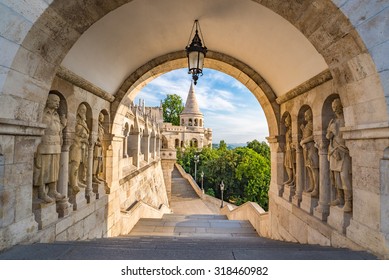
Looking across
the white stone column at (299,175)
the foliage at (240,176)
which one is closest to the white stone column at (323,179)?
the white stone column at (299,175)

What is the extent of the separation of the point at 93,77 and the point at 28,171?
7.57 ft

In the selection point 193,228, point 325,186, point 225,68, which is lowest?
point 193,228

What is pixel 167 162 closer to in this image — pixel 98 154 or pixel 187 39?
pixel 98 154

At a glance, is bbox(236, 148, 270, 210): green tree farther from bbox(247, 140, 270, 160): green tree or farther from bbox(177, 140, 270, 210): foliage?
bbox(247, 140, 270, 160): green tree

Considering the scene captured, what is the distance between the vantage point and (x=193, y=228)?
6.48 meters

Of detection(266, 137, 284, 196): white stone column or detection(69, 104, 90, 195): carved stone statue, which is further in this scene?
detection(266, 137, 284, 196): white stone column

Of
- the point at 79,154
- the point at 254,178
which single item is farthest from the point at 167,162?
the point at 79,154

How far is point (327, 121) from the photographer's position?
11.8 feet

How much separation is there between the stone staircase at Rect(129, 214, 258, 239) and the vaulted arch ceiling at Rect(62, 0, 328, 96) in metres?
3.83

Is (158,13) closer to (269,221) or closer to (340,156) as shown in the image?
(340,156)

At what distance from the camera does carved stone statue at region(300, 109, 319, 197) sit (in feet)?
12.7

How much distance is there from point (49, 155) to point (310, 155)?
13.4 feet

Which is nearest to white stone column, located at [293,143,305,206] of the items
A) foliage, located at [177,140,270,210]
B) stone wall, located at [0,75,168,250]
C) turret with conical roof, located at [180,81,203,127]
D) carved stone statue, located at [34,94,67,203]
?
stone wall, located at [0,75,168,250]

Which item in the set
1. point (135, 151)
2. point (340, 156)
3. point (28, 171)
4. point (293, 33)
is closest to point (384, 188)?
point (340, 156)
